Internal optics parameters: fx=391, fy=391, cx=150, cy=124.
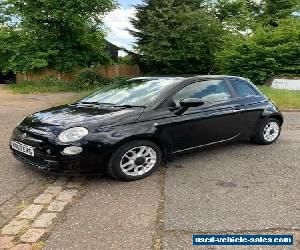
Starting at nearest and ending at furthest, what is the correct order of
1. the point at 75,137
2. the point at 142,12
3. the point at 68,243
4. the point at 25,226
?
the point at 68,243, the point at 25,226, the point at 75,137, the point at 142,12

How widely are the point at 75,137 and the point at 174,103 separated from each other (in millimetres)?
1545

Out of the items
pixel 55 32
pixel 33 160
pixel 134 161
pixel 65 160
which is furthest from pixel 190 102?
pixel 55 32

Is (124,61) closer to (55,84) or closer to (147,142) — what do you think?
(55,84)

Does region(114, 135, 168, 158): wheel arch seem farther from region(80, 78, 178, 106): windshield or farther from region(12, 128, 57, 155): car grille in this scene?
region(12, 128, 57, 155): car grille

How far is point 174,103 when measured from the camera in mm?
5457

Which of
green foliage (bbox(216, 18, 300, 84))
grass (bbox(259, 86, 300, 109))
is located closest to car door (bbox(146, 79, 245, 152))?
grass (bbox(259, 86, 300, 109))

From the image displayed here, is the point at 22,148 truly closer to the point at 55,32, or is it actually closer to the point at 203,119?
the point at 203,119

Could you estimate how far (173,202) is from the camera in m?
4.26

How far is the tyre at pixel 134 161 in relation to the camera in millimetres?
4801

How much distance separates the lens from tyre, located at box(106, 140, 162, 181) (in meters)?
4.80

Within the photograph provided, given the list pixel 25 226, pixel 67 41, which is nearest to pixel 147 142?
pixel 25 226

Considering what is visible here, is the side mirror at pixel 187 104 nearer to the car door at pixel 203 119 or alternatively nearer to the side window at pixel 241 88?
the car door at pixel 203 119

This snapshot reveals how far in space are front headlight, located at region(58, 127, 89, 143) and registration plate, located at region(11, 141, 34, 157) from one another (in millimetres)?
456

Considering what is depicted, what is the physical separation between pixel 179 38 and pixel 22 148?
20.5 m
